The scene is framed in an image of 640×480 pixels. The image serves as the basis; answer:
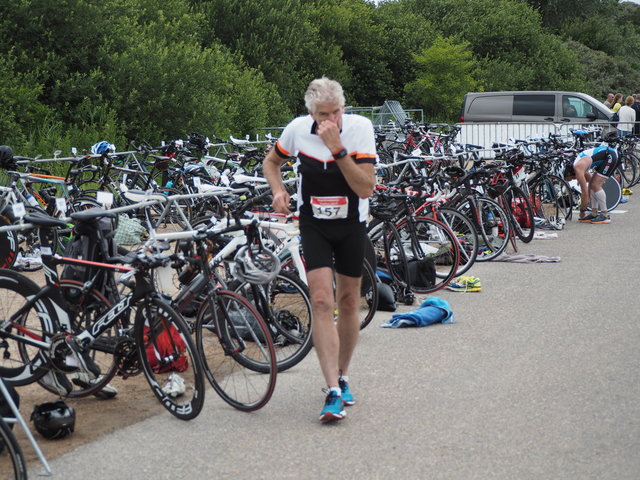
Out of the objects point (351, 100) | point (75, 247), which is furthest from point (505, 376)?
point (351, 100)

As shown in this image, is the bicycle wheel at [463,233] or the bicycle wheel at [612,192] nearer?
the bicycle wheel at [463,233]

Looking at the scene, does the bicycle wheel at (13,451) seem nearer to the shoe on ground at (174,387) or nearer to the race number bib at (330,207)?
the shoe on ground at (174,387)

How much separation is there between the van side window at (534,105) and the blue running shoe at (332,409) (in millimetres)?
21655

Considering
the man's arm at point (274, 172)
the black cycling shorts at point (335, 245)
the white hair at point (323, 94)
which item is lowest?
the black cycling shorts at point (335, 245)

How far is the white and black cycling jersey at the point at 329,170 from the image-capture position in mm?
5301

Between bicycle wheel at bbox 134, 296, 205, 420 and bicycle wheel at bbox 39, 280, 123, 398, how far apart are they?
0.64ft

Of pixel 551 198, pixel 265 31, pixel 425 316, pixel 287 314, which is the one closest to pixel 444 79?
pixel 265 31

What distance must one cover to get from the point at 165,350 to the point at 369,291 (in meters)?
2.54

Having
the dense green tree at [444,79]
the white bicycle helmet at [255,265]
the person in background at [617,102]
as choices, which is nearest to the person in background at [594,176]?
the white bicycle helmet at [255,265]

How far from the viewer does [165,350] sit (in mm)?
5375

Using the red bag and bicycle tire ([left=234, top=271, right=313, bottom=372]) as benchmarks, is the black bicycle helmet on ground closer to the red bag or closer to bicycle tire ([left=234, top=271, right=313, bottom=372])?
the red bag

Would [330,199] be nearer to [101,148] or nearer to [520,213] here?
[101,148]

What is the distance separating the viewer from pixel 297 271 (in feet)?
23.2

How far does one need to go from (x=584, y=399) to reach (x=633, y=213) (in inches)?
430
